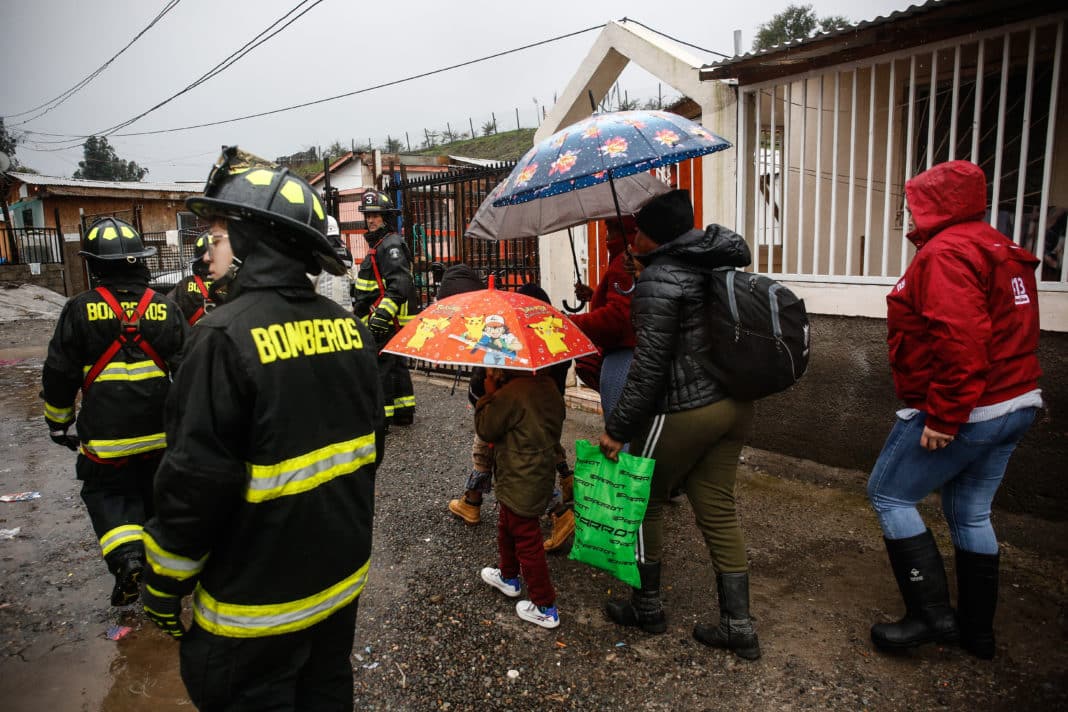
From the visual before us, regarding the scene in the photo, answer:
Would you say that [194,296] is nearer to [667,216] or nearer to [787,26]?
[667,216]

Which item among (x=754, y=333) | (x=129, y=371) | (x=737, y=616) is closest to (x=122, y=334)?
(x=129, y=371)

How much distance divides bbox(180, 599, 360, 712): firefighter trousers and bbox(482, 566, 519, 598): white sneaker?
1.45 meters

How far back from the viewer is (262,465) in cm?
163

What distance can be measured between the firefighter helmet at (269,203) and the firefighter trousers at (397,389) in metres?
4.29

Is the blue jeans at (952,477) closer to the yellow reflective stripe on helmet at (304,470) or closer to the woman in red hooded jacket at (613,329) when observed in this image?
the woman in red hooded jacket at (613,329)

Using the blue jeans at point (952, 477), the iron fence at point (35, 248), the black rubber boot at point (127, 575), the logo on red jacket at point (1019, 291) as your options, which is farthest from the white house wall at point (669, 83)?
the iron fence at point (35, 248)

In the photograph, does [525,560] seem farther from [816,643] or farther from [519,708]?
[816,643]

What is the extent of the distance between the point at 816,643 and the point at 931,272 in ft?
5.43

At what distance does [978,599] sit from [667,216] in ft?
6.61

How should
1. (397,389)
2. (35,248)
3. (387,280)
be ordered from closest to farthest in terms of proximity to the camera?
(387,280), (397,389), (35,248)

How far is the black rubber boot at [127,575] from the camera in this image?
3162 millimetres

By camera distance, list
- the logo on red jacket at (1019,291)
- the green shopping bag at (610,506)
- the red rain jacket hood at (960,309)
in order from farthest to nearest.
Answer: the green shopping bag at (610,506)
the logo on red jacket at (1019,291)
the red rain jacket hood at (960,309)

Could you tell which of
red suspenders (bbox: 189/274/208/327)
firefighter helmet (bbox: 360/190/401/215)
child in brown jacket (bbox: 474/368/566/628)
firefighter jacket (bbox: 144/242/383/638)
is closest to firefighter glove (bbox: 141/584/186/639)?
firefighter jacket (bbox: 144/242/383/638)

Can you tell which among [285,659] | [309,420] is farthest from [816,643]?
[309,420]
